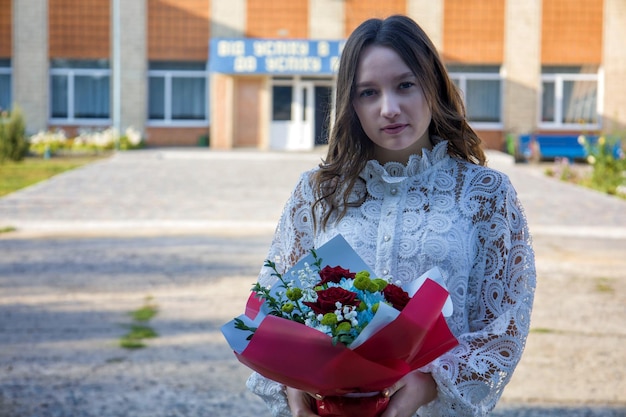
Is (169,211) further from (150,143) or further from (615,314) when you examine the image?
(150,143)

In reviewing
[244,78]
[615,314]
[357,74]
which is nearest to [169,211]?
[615,314]

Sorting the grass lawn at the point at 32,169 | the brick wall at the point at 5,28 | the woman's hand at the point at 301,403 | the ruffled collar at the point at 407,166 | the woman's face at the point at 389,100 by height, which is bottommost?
the grass lawn at the point at 32,169

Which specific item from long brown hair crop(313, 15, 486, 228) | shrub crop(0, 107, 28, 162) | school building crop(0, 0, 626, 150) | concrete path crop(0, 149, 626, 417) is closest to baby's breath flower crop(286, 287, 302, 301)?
long brown hair crop(313, 15, 486, 228)

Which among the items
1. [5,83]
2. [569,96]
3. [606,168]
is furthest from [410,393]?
[5,83]

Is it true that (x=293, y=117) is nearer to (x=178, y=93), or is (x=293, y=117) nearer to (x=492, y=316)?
(x=178, y=93)

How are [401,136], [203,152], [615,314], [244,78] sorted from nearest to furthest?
[401,136]
[615,314]
[203,152]
[244,78]

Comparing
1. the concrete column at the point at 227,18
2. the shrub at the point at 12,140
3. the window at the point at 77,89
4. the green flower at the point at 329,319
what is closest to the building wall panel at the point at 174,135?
the window at the point at 77,89

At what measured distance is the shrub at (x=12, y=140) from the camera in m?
30.1

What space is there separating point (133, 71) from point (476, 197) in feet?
123

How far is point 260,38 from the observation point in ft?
128

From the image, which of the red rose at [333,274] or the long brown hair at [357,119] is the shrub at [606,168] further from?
the red rose at [333,274]

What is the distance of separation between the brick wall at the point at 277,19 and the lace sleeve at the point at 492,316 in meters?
37.2

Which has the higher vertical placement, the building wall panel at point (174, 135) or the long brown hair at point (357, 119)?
the long brown hair at point (357, 119)

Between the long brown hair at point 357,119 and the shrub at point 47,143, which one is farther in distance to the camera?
the shrub at point 47,143
